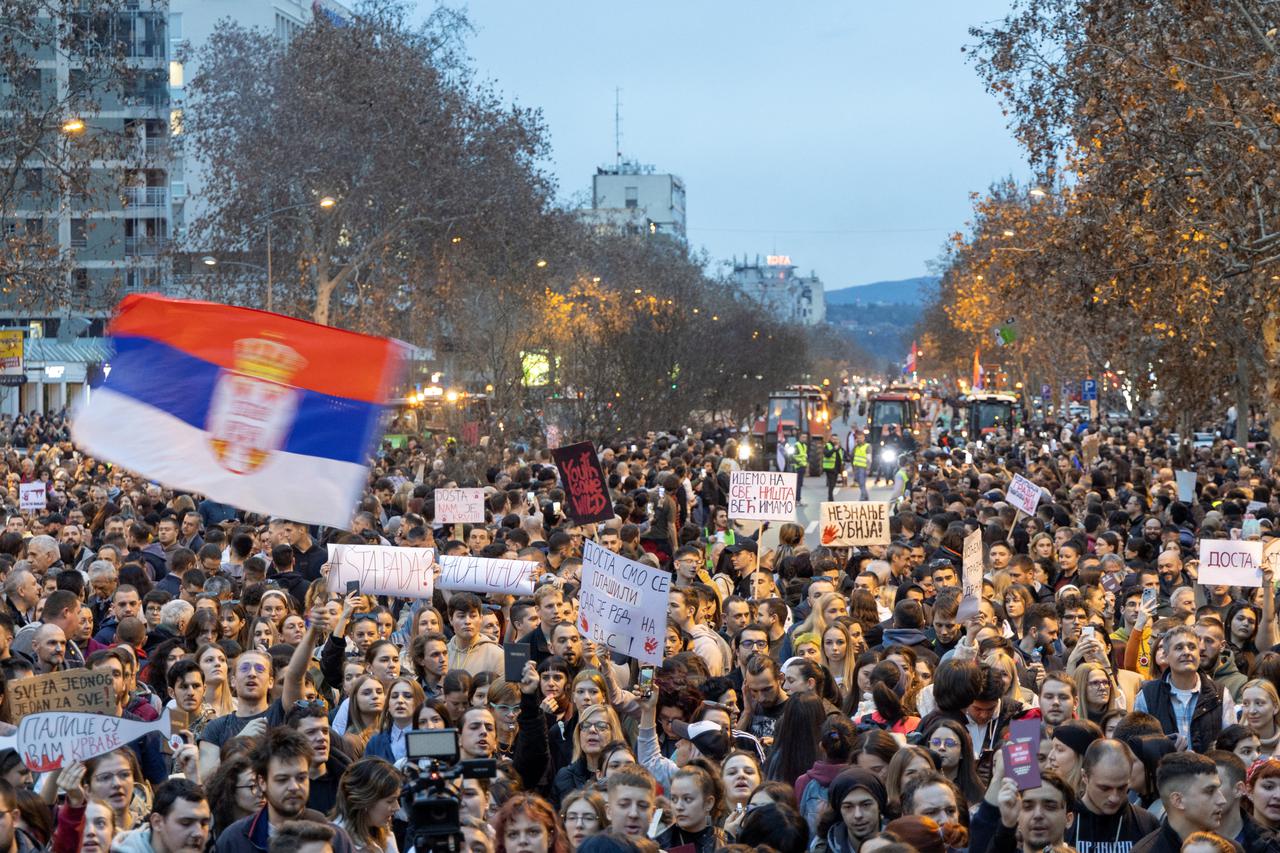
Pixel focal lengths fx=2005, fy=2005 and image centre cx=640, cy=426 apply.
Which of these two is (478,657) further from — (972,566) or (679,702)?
(972,566)

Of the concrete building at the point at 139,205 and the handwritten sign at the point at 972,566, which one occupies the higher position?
the concrete building at the point at 139,205

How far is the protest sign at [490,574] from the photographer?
12.9 m

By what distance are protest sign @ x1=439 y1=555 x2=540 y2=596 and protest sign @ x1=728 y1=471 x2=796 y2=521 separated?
519cm

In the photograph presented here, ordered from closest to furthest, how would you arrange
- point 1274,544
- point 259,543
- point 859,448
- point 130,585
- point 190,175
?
1. point 130,585
2. point 1274,544
3. point 259,543
4. point 859,448
5. point 190,175

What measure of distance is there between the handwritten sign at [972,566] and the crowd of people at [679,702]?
9.4 inches

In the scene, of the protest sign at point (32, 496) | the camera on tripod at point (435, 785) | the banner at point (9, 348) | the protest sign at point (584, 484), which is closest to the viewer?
the camera on tripod at point (435, 785)

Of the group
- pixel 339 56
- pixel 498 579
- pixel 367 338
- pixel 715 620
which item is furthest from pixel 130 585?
pixel 339 56

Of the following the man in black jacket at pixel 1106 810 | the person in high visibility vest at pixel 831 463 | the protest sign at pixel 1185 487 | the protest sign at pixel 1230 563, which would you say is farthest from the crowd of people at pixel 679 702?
the person in high visibility vest at pixel 831 463

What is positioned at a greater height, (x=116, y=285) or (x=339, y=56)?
(x=339, y=56)

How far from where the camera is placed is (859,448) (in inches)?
1578

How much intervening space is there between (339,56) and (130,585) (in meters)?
38.7

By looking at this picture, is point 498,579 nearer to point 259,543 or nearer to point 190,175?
point 259,543

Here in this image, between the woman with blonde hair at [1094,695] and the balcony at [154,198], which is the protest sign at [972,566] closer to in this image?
the woman with blonde hair at [1094,695]

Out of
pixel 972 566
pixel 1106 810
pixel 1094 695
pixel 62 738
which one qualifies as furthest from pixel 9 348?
pixel 1106 810
